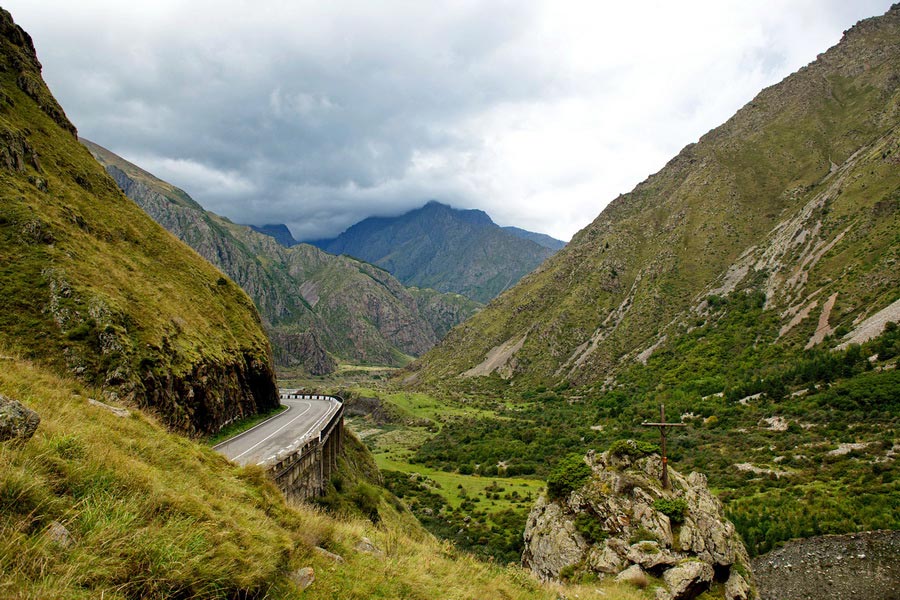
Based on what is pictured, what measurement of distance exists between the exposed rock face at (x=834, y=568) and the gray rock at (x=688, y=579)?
25.8m

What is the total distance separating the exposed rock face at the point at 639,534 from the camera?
20891mm

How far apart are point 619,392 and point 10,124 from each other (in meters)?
121

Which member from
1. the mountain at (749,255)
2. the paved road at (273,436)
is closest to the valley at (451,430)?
the paved road at (273,436)

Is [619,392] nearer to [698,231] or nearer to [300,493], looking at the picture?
[698,231]

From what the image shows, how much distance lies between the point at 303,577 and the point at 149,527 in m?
3.09

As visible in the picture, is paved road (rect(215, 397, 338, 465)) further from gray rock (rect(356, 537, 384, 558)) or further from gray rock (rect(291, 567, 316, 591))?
A: gray rock (rect(291, 567, 316, 591))

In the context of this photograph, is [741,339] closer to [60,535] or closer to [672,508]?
[672,508]

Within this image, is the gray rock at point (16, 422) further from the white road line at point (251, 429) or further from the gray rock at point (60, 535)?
the white road line at point (251, 429)

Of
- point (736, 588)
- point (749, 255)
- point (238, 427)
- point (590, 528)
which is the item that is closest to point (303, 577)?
point (590, 528)

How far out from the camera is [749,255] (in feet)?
416

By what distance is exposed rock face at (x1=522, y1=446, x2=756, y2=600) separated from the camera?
822 inches

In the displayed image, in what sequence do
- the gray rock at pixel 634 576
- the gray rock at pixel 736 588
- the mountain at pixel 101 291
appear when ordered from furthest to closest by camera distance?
the mountain at pixel 101 291 → the gray rock at pixel 736 588 → the gray rock at pixel 634 576

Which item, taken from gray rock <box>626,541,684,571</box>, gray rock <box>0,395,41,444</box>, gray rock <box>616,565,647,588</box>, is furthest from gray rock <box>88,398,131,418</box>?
gray rock <box>626,541,684,571</box>

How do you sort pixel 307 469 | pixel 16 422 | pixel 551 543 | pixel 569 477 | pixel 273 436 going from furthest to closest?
pixel 273 436 → pixel 569 477 → pixel 551 543 → pixel 307 469 → pixel 16 422
